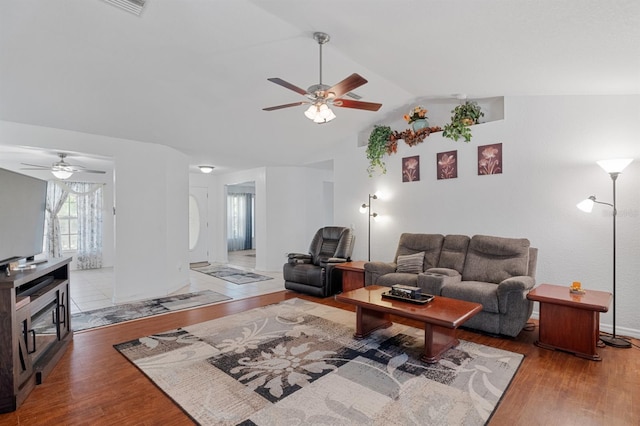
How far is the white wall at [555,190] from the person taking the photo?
11.3 feet

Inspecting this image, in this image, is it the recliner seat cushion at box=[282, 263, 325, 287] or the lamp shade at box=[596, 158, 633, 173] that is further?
the recliner seat cushion at box=[282, 263, 325, 287]

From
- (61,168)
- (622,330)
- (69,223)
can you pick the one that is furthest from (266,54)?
(69,223)

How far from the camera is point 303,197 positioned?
24.0ft

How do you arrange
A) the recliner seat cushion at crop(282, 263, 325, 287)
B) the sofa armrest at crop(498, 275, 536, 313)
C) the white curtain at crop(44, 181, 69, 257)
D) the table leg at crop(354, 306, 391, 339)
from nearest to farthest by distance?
the sofa armrest at crop(498, 275, 536, 313), the table leg at crop(354, 306, 391, 339), the recliner seat cushion at crop(282, 263, 325, 287), the white curtain at crop(44, 181, 69, 257)

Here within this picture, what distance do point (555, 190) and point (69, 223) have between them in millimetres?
9296

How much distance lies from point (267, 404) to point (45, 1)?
3.30m

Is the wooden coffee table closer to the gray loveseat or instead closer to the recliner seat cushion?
the gray loveseat

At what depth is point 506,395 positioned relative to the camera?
7.54 feet

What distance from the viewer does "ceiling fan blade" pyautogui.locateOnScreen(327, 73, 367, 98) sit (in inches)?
96.1

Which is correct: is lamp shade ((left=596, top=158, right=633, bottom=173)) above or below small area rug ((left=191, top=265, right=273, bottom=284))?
above

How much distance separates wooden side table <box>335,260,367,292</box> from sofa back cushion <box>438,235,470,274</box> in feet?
3.69

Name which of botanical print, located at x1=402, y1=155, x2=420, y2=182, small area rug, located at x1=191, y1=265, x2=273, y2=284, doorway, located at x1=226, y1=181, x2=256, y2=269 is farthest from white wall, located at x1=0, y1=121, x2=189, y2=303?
doorway, located at x1=226, y1=181, x2=256, y2=269

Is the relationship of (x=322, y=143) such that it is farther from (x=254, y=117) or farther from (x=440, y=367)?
(x=440, y=367)

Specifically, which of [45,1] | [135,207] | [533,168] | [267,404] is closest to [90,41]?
[45,1]
